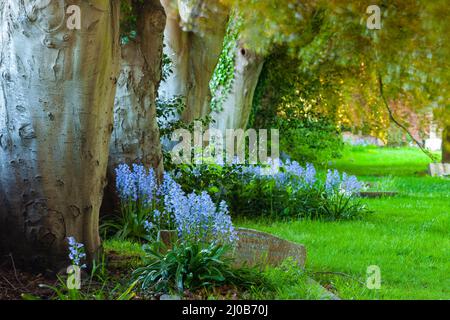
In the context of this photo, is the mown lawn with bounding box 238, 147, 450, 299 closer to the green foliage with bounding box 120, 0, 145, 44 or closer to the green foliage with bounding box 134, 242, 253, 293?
the green foliage with bounding box 134, 242, 253, 293

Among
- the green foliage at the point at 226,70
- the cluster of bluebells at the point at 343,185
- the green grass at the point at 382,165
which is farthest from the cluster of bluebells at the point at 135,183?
the green grass at the point at 382,165

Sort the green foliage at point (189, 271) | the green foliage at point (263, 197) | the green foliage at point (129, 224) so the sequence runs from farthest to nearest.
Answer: the green foliage at point (263, 197), the green foliage at point (129, 224), the green foliage at point (189, 271)

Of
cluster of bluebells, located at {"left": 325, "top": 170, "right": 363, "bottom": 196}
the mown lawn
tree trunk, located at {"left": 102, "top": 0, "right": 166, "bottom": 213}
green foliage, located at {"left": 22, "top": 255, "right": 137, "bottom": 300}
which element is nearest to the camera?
green foliage, located at {"left": 22, "top": 255, "right": 137, "bottom": 300}

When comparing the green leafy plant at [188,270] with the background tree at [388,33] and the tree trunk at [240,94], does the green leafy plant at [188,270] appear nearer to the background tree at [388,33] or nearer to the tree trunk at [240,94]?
the background tree at [388,33]

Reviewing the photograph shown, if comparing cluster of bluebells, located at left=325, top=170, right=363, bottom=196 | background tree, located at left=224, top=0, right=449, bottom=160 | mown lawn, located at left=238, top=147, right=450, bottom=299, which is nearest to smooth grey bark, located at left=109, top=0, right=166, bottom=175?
background tree, located at left=224, top=0, right=449, bottom=160

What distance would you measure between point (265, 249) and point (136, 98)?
307cm

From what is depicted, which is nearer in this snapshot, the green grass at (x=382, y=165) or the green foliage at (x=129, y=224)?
the green foliage at (x=129, y=224)

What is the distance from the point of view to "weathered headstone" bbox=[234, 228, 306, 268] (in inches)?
208

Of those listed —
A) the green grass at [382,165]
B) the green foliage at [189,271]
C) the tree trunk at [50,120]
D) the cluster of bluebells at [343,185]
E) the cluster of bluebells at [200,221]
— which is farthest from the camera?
the green grass at [382,165]

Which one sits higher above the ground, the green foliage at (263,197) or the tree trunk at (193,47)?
the tree trunk at (193,47)

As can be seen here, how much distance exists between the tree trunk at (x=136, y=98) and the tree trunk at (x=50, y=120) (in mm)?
2510

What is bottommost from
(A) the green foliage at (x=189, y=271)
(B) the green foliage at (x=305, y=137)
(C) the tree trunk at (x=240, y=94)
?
(A) the green foliage at (x=189, y=271)

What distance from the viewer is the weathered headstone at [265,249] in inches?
208

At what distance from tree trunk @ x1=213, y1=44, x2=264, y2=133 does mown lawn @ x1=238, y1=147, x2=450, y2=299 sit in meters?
4.39
